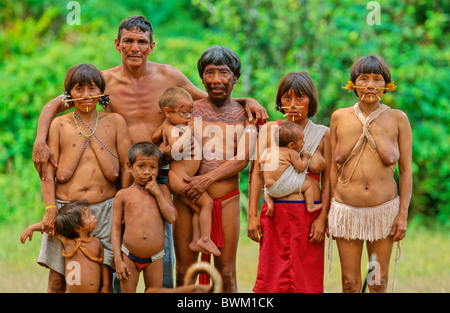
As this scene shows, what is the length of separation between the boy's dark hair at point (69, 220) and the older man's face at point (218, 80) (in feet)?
4.12

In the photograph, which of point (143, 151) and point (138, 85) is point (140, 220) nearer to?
point (143, 151)

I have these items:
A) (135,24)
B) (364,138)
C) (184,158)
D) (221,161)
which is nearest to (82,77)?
(135,24)

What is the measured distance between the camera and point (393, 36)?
29.0 feet

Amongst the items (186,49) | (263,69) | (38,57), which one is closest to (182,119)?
(263,69)

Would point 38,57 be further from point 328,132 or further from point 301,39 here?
point 328,132

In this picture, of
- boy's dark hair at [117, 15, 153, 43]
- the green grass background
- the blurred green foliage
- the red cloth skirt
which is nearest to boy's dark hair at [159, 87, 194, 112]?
boy's dark hair at [117, 15, 153, 43]

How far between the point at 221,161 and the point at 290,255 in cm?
85

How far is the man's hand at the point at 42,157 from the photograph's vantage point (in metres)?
4.18

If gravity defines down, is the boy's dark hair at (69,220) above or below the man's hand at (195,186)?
below

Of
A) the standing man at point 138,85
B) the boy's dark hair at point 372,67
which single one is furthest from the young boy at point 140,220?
the boy's dark hair at point 372,67

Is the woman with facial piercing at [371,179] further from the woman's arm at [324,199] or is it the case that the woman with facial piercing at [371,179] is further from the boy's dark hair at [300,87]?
the boy's dark hair at [300,87]

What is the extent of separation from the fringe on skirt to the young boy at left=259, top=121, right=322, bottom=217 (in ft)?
0.68

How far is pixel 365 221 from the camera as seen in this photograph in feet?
13.8

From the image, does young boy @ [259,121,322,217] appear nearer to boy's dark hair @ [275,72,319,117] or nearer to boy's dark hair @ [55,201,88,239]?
boy's dark hair @ [275,72,319,117]
